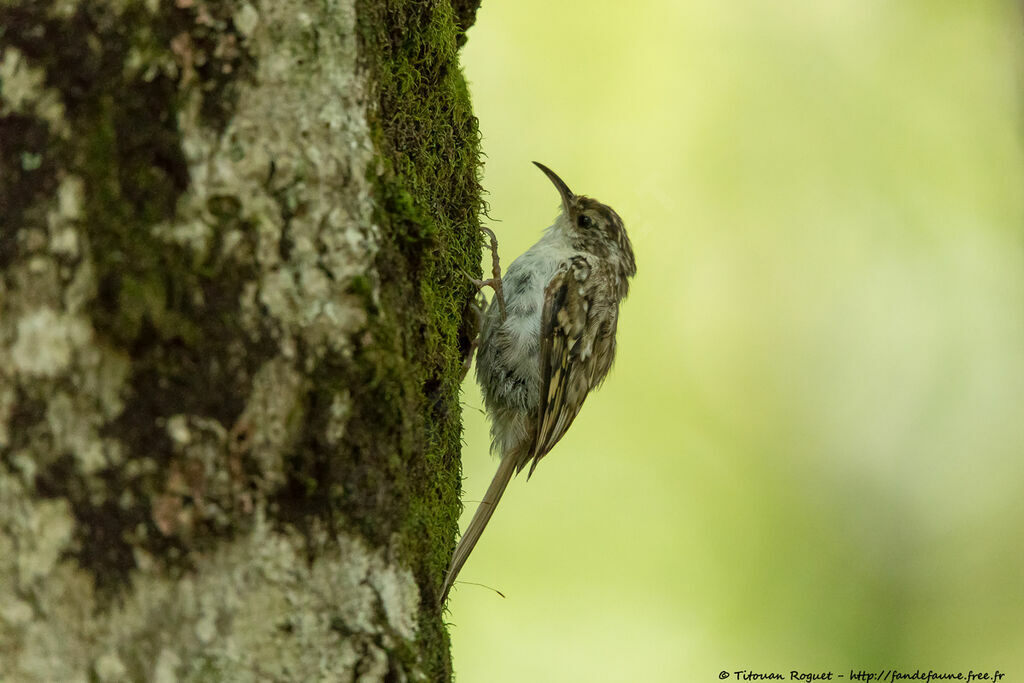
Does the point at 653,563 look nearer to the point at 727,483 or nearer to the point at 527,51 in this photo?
the point at 727,483

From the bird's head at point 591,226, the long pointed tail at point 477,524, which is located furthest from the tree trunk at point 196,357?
the bird's head at point 591,226

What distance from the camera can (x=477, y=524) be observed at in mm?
2740

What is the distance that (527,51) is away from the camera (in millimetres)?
6164

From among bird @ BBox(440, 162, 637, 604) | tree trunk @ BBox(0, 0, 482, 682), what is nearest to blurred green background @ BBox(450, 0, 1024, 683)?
bird @ BBox(440, 162, 637, 604)

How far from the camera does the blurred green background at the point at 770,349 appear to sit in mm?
5656

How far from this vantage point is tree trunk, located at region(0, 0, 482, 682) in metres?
1.49

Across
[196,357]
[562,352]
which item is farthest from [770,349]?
[196,357]

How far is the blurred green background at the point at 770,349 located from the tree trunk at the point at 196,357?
3.61 metres

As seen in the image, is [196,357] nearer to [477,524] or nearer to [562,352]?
[477,524]

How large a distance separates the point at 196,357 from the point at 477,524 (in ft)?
4.46

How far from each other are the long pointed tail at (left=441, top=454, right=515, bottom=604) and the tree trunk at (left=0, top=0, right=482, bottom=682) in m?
0.58

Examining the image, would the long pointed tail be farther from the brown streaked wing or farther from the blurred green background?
the blurred green background

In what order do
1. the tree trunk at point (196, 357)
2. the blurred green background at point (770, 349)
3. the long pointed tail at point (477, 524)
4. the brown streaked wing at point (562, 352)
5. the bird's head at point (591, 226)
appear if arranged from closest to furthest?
the tree trunk at point (196, 357)
the long pointed tail at point (477, 524)
the brown streaked wing at point (562, 352)
the bird's head at point (591, 226)
the blurred green background at point (770, 349)

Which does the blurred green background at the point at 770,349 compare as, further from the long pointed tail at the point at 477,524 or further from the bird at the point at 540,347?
the long pointed tail at the point at 477,524
